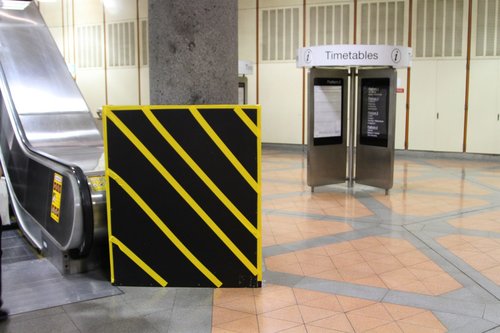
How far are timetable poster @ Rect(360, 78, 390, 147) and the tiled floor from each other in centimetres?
113

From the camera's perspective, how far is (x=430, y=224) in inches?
246

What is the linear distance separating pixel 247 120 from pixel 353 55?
417 cm

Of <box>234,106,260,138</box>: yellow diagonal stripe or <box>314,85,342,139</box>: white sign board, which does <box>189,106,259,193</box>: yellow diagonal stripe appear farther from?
<box>314,85,342,139</box>: white sign board

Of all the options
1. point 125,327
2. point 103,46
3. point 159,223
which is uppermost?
point 103,46

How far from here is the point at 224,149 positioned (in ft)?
12.8

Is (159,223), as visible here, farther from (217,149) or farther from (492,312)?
(492,312)

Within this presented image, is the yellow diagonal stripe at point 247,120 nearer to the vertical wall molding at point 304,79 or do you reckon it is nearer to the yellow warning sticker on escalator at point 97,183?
the yellow warning sticker on escalator at point 97,183

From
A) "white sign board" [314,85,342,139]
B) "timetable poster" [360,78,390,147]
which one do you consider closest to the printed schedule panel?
"timetable poster" [360,78,390,147]

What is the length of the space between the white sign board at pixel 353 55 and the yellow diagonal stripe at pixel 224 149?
4183 millimetres

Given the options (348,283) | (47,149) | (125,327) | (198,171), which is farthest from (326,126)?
(125,327)

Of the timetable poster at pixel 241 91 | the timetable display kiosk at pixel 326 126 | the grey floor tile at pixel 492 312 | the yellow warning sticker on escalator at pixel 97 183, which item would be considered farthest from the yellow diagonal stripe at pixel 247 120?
the timetable poster at pixel 241 91

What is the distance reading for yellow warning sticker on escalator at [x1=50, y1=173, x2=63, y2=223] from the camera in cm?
451

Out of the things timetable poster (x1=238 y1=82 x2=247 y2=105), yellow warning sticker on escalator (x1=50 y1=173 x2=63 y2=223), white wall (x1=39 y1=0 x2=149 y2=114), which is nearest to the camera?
→ yellow warning sticker on escalator (x1=50 y1=173 x2=63 y2=223)

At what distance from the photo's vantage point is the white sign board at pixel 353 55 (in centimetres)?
754
